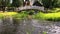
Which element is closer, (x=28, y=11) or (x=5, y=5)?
(x=28, y=11)

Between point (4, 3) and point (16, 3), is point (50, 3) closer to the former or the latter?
point (16, 3)

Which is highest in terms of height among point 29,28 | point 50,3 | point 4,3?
point 29,28

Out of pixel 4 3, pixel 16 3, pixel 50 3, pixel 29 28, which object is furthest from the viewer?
pixel 50 3

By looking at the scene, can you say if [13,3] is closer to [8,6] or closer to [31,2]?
[8,6]

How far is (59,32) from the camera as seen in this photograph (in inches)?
1097

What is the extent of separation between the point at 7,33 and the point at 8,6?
37.4m

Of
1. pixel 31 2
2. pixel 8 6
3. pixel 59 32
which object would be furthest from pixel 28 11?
pixel 59 32

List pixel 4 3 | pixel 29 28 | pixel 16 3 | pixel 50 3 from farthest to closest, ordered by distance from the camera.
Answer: pixel 50 3 < pixel 16 3 < pixel 4 3 < pixel 29 28

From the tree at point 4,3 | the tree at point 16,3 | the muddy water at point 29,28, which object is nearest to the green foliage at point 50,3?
the tree at point 16,3

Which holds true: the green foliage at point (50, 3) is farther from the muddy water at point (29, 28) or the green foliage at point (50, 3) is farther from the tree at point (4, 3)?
the muddy water at point (29, 28)

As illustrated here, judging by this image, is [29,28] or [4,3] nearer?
[29,28]

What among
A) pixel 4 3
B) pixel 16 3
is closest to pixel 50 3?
pixel 16 3

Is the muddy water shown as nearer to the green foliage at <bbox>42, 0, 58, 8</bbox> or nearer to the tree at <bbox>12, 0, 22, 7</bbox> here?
the tree at <bbox>12, 0, 22, 7</bbox>

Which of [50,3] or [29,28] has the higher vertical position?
[29,28]
